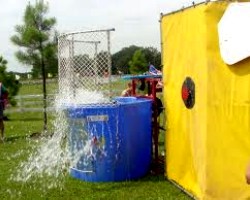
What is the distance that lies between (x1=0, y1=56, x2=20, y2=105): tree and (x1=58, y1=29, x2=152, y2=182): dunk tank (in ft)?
52.9

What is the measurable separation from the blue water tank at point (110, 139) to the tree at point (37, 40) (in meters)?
9.84

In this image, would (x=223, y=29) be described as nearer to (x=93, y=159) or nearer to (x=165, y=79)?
(x=165, y=79)

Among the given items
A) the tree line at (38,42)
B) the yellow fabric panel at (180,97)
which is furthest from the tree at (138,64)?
the yellow fabric panel at (180,97)

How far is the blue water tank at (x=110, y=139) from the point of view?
7863mm

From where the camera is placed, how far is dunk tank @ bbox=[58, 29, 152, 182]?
25.9 feet

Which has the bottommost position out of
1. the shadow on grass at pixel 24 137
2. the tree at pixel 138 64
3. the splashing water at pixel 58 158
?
the shadow on grass at pixel 24 137

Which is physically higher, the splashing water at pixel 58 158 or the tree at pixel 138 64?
the tree at pixel 138 64

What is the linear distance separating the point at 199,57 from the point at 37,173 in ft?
12.9

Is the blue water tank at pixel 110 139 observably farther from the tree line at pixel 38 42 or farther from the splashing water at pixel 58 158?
the tree line at pixel 38 42

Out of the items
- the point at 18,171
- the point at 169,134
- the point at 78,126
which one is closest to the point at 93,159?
the point at 78,126

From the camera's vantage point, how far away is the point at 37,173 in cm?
898

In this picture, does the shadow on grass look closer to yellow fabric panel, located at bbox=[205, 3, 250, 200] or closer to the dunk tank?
the dunk tank

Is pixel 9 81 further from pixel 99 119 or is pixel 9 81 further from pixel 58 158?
pixel 99 119

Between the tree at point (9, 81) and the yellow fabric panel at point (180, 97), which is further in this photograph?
the tree at point (9, 81)
